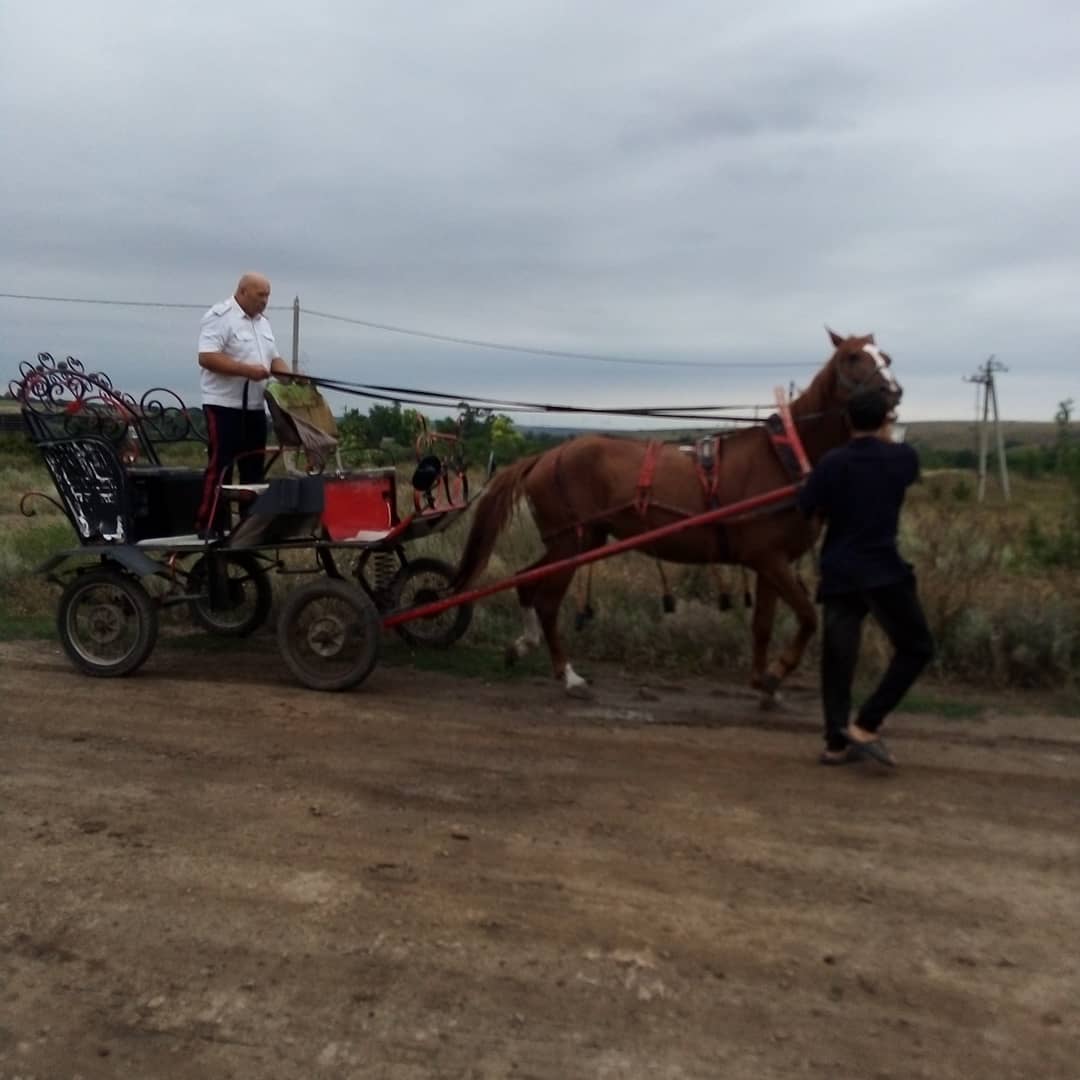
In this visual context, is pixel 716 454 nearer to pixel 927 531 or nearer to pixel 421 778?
pixel 927 531

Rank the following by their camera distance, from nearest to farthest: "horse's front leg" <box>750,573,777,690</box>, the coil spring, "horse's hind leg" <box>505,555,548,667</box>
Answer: "horse's front leg" <box>750,573,777,690</box>
"horse's hind leg" <box>505,555,548,667</box>
the coil spring

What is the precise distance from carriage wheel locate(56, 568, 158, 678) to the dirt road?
1033 mm

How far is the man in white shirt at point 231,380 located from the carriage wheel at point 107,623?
0.68 metres

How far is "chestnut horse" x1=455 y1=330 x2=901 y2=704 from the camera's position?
6.81 m

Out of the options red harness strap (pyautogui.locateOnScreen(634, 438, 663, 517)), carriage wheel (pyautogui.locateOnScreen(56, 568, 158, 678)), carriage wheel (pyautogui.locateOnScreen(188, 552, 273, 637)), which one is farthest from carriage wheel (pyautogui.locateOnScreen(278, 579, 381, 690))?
red harness strap (pyautogui.locateOnScreen(634, 438, 663, 517))

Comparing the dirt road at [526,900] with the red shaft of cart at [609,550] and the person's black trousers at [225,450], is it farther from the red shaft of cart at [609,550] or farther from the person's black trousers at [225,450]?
the person's black trousers at [225,450]

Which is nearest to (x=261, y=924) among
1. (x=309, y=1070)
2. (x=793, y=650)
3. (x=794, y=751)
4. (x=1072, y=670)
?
(x=309, y=1070)

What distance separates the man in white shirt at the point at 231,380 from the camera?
24.7ft

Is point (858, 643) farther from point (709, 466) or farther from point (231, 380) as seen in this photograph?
point (231, 380)

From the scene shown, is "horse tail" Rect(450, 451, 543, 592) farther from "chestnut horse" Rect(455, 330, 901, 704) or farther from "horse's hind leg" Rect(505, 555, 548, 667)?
"horse's hind leg" Rect(505, 555, 548, 667)

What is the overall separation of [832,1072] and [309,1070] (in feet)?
4.73

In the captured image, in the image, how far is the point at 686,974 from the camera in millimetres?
3625

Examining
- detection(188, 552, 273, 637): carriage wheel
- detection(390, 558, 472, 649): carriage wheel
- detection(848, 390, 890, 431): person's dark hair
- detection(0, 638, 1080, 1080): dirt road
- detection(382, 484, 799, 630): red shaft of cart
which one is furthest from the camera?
detection(188, 552, 273, 637): carriage wheel

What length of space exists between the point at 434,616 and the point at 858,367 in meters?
3.67
